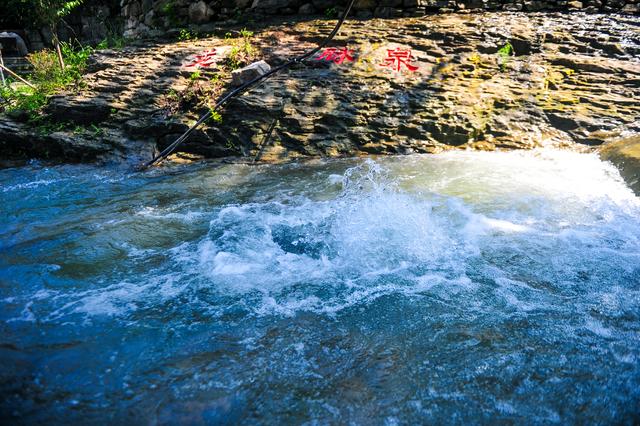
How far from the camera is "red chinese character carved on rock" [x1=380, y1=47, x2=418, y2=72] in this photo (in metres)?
6.55

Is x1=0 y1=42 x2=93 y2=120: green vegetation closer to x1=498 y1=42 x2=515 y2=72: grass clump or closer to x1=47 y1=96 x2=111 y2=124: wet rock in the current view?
x1=47 y1=96 x2=111 y2=124: wet rock

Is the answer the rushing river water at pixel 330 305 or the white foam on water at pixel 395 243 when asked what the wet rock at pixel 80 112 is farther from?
the white foam on water at pixel 395 243

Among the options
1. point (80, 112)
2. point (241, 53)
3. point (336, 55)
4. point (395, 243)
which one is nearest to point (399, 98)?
point (336, 55)

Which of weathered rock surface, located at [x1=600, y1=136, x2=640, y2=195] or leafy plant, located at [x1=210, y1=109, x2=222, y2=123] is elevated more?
leafy plant, located at [x1=210, y1=109, x2=222, y2=123]

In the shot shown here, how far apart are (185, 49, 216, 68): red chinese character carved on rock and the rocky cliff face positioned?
199 millimetres

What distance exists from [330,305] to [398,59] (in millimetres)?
5480

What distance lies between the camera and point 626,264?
271 cm

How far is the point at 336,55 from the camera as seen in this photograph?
686 centimetres

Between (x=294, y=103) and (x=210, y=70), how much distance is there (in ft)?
6.16

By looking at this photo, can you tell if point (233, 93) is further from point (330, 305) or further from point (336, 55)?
point (330, 305)

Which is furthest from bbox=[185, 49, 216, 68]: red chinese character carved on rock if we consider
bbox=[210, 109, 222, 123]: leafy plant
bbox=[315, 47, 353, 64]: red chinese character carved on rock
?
bbox=[315, 47, 353, 64]: red chinese character carved on rock

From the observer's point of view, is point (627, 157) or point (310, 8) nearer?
point (627, 157)

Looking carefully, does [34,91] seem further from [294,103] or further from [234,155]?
[294,103]

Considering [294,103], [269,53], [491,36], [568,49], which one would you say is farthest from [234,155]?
[568,49]
